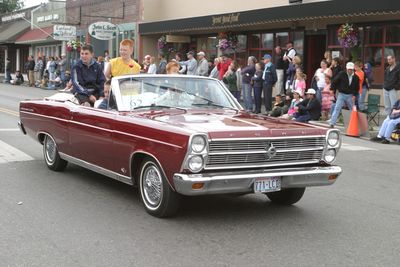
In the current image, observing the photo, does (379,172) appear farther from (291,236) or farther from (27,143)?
(27,143)

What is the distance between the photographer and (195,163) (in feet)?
17.6

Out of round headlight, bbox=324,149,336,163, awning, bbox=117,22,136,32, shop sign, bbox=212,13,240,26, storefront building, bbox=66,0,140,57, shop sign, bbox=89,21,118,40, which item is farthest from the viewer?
storefront building, bbox=66,0,140,57

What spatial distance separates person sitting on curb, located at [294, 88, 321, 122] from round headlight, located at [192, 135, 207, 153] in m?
10.8

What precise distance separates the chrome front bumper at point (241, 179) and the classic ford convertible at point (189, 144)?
0.4 inches

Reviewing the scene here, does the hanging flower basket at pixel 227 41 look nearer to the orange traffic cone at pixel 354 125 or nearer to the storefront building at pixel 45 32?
the orange traffic cone at pixel 354 125

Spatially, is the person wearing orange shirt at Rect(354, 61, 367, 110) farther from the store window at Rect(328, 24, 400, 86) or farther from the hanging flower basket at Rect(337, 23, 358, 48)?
the hanging flower basket at Rect(337, 23, 358, 48)

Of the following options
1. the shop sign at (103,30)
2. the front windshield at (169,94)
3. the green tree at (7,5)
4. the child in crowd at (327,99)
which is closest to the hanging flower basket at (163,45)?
the shop sign at (103,30)

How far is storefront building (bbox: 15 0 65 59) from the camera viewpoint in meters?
42.5

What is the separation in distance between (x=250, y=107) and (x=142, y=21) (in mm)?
13697

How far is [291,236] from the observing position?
5422 mm

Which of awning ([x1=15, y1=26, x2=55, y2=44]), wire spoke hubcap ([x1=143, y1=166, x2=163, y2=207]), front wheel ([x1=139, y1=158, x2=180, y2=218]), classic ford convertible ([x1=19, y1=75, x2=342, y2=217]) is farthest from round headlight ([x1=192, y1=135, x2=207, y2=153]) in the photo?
awning ([x1=15, y1=26, x2=55, y2=44])

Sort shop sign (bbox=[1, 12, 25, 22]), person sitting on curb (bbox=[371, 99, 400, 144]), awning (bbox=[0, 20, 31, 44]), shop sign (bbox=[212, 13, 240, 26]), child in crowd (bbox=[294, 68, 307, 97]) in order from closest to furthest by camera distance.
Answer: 1. person sitting on curb (bbox=[371, 99, 400, 144])
2. child in crowd (bbox=[294, 68, 307, 97])
3. shop sign (bbox=[212, 13, 240, 26])
4. awning (bbox=[0, 20, 31, 44])
5. shop sign (bbox=[1, 12, 25, 22])

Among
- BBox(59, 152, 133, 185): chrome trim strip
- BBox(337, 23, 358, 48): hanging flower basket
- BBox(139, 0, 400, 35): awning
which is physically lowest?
BBox(59, 152, 133, 185): chrome trim strip

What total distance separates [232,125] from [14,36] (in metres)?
45.6
